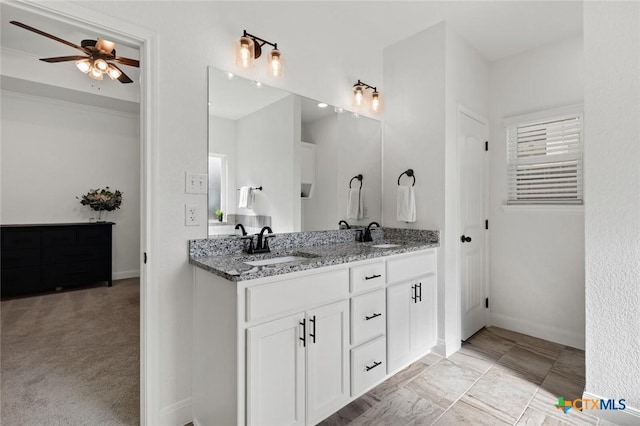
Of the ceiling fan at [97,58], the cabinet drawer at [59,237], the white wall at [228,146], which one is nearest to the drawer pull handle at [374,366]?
the white wall at [228,146]

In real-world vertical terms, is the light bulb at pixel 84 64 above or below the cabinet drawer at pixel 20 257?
above

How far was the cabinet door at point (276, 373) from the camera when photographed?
1.39 meters

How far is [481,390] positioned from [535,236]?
1.64 meters

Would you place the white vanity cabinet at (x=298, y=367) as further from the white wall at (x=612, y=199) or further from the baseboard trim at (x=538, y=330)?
the baseboard trim at (x=538, y=330)

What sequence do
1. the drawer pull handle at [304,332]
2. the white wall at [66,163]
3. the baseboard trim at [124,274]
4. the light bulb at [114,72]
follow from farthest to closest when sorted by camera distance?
the baseboard trim at [124,274] → the white wall at [66,163] → the light bulb at [114,72] → the drawer pull handle at [304,332]

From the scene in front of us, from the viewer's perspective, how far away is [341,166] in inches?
106

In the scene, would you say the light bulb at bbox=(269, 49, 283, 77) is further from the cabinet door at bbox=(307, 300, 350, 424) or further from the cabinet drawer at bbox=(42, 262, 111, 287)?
the cabinet drawer at bbox=(42, 262, 111, 287)

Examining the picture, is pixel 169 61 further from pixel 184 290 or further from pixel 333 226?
pixel 333 226

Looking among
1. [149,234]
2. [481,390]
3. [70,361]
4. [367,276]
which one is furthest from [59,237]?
[481,390]

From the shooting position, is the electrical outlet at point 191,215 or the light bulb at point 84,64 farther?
the light bulb at point 84,64

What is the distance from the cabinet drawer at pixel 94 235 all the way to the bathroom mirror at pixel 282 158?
3.64 metres

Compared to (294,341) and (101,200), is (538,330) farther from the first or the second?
(101,200)

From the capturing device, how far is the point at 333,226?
8.61 ft

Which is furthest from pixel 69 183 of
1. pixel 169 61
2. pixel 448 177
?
pixel 448 177
